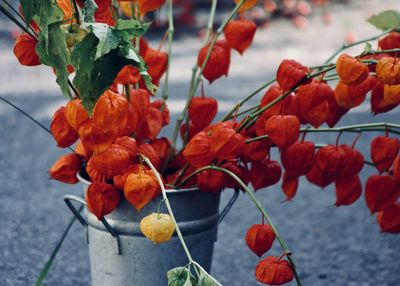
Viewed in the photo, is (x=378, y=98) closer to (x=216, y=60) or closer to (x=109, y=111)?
(x=216, y=60)

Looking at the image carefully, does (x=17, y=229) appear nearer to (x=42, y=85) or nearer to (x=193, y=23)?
(x=42, y=85)

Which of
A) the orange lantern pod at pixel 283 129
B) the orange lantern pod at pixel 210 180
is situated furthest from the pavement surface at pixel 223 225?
the orange lantern pod at pixel 283 129

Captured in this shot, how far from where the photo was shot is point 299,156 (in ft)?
3.67

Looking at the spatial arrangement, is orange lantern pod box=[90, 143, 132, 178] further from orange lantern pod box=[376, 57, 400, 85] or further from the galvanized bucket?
orange lantern pod box=[376, 57, 400, 85]

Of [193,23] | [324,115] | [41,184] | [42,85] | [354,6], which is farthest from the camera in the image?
[354,6]

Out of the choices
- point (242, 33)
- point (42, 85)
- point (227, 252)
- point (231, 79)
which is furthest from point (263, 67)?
point (242, 33)

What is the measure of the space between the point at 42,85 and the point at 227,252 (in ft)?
6.93

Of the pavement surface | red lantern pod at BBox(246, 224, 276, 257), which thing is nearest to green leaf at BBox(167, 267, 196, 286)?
red lantern pod at BBox(246, 224, 276, 257)

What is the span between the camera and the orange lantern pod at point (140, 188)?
1034 millimetres

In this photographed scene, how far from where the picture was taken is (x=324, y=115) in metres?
1.12

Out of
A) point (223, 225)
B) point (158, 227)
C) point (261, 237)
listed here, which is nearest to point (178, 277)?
point (158, 227)

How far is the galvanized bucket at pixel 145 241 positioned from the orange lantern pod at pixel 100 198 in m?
0.05

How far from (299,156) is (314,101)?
9cm

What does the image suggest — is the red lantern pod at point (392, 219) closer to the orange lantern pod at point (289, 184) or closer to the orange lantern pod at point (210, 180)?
the orange lantern pod at point (289, 184)
